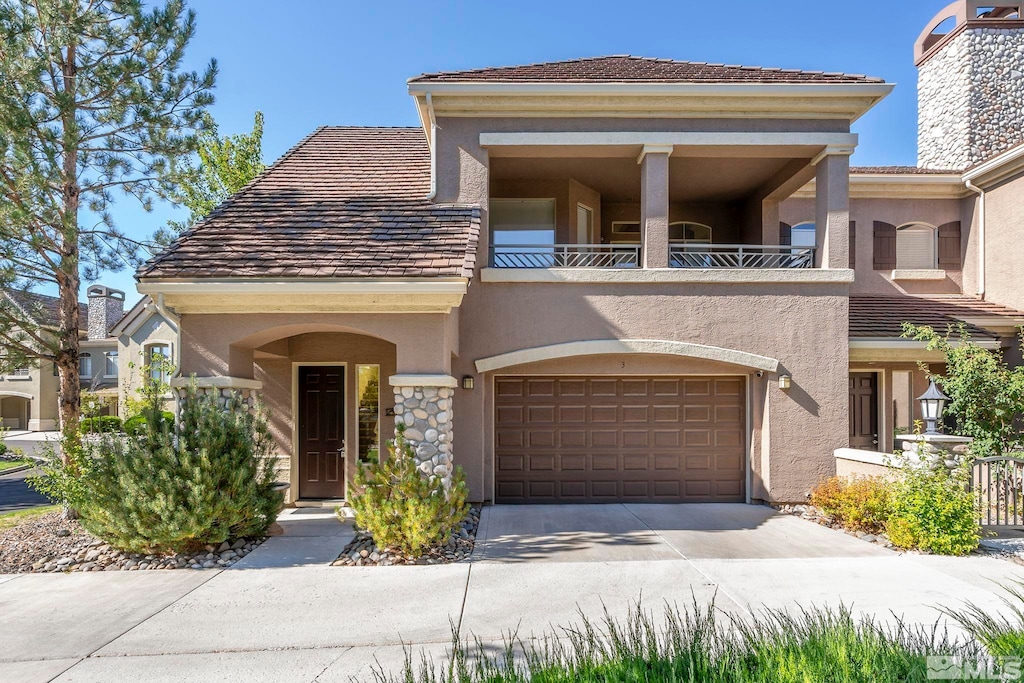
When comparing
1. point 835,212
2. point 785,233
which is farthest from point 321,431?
point 785,233

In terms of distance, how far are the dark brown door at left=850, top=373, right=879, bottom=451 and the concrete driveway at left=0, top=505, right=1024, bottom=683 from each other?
412cm

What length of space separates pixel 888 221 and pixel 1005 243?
2.16 meters

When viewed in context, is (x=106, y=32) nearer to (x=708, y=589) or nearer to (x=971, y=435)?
(x=708, y=589)

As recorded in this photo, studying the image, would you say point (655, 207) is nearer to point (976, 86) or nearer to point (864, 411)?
point (864, 411)

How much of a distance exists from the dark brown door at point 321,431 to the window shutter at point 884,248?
38.4 feet

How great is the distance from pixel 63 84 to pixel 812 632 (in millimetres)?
12475

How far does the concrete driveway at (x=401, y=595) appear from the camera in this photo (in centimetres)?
483

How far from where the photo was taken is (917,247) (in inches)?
518

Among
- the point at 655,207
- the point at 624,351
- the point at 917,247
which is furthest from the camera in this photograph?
the point at 917,247

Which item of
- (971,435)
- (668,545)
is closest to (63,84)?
(668,545)

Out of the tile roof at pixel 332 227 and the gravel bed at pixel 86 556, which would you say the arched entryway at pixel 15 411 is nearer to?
the gravel bed at pixel 86 556

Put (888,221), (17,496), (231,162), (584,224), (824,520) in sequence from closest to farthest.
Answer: (824,520)
(584,224)
(888,221)
(17,496)
(231,162)

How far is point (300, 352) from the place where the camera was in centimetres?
1047

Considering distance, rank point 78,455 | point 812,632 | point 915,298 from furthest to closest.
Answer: point 915,298 → point 78,455 → point 812,632
